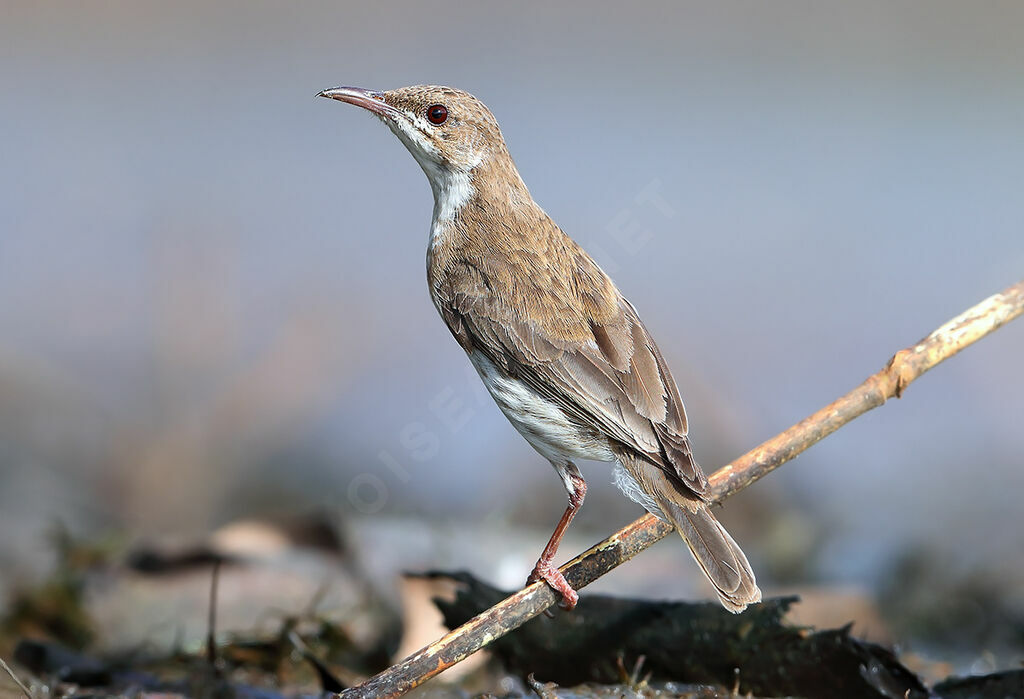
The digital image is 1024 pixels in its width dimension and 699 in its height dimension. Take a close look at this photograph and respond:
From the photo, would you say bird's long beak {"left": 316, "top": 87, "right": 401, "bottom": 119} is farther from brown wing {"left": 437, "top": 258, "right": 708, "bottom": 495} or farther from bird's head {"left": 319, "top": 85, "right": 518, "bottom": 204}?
brown wing {"left": 437, "top": 258, "right": 708, "bottom": 495}

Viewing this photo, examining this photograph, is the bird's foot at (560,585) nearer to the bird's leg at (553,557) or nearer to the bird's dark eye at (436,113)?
the bird's leg at (553,557)

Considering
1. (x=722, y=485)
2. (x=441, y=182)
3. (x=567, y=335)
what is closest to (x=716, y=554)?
(x=722, y=485)

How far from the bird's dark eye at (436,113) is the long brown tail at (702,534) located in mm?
1418

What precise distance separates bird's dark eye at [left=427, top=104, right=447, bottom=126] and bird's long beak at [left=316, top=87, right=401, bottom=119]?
0.39ft

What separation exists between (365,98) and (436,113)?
260 millimetres

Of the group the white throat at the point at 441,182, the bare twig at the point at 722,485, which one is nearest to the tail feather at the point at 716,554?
the bare twig at the point at 722,485

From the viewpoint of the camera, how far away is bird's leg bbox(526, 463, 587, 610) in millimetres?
3570

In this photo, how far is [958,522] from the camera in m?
6.11

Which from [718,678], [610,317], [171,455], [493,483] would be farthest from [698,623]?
[171,455]

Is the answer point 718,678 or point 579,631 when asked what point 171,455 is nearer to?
point 579,631

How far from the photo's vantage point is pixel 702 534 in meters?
3.47

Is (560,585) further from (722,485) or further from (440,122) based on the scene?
(440,122)

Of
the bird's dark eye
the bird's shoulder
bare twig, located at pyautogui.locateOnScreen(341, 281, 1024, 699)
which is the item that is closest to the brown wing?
the bird's shoulder

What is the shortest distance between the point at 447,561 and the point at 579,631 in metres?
1.28
